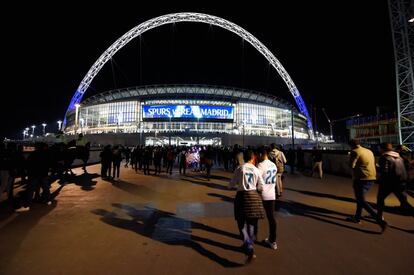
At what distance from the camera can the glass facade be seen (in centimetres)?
Answer: 7498

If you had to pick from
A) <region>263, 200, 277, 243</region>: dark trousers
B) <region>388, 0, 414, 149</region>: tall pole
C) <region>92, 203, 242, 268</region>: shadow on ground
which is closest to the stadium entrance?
<region>388, 0, 414, 149</region>: tall pole

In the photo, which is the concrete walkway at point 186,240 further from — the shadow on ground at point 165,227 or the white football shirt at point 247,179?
the white football shirt at point 247,179

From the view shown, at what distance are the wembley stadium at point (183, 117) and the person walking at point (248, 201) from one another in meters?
61.2

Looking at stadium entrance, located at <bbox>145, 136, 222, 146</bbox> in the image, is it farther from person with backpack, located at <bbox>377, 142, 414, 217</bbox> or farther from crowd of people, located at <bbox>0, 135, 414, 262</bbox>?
person with backpack, located at <bbox>377, 142, 414, 217</bbox>

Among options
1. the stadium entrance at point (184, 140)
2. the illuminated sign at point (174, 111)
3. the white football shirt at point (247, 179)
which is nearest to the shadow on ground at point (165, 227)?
the white football shirt at point (247, 179)

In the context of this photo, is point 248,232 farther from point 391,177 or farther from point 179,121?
point 179,121

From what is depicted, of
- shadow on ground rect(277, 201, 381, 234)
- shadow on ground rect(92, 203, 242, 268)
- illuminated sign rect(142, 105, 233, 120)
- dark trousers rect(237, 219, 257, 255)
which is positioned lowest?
shadow on ground rect(277, 201, 381, 234)

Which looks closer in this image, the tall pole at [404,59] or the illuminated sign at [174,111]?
the tall pole at [404,59]

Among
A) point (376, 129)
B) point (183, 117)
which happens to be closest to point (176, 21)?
point (183, 117)

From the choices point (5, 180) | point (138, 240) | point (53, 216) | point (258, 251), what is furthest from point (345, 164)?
point (5, 180)

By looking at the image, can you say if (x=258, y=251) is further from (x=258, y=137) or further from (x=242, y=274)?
(x=258, y=137)

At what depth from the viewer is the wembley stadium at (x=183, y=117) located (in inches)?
2753

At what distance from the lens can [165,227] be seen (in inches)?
232

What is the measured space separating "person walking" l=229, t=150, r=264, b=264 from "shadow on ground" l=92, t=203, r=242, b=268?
1.55 ft
